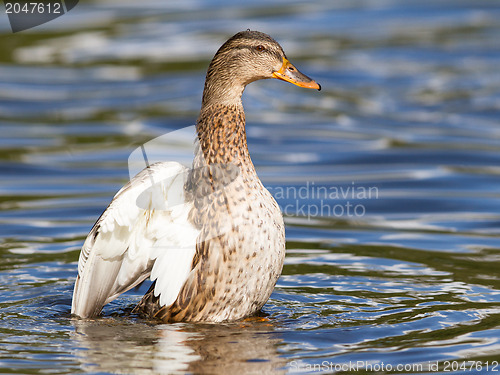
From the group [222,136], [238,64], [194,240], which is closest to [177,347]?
[194,240]

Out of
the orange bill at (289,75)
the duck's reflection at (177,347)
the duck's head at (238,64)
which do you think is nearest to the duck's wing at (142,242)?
the duck's reflection at (177,347)

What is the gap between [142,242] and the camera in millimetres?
6793

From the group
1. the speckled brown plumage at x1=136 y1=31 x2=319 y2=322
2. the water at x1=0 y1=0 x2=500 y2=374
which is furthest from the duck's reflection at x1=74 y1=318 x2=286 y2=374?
the speckled brown plumage at x1=136 y1=31 x2=319 y2=322

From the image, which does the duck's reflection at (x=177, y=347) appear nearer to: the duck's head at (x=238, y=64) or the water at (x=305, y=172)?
the water at (x=305, y=172)

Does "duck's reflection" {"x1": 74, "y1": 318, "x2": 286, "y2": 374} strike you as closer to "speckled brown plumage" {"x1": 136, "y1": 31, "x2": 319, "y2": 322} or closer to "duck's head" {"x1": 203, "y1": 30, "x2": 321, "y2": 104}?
"speckled brown plumage" {"x1": 136, "y1": 31, "x2": 319, "y2": 322}

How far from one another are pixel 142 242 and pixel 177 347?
31.7 inches

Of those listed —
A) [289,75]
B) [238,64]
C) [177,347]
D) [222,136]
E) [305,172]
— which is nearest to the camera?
[177,347]

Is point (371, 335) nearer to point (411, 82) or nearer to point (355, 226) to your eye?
point (355, 226)

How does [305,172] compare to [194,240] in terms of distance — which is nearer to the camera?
[194,240]

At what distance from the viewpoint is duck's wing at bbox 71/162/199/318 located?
6602mm

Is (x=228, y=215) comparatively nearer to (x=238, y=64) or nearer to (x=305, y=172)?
(x=238, y=64)

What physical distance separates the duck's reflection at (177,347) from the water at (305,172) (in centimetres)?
2

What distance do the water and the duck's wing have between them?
30cm

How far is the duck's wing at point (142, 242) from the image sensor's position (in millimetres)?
6602
